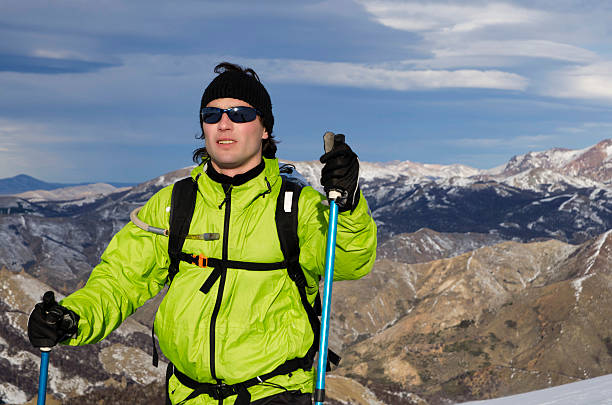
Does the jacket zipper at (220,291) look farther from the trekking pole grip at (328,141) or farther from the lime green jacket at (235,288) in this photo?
the trekking pole grip at (328,141)

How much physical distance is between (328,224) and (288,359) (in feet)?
4.01

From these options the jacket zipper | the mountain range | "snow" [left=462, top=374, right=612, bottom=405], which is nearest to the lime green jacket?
the jacket zipper

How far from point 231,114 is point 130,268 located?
1.74m

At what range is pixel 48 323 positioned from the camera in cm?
520

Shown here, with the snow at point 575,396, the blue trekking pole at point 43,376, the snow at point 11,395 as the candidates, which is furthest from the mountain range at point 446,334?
the blue trekking pole at point 43,376

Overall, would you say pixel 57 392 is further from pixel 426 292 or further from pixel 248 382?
pixel 248 382

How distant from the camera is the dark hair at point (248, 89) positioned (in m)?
6.07

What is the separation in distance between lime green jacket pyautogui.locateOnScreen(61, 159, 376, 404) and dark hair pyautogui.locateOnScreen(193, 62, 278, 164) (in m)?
0.44

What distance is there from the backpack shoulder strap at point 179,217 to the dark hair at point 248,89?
1.83ft

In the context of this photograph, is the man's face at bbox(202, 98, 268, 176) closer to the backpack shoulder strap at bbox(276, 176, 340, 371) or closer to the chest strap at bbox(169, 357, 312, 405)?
the backpack shoulder strap at bbox(276, 176, 340, 371)

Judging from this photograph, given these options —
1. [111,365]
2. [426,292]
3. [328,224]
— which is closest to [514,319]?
[426,292]

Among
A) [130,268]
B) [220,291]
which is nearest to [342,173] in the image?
[220,291]

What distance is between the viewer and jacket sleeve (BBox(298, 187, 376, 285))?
5461 millimetres

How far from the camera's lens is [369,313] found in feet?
575
